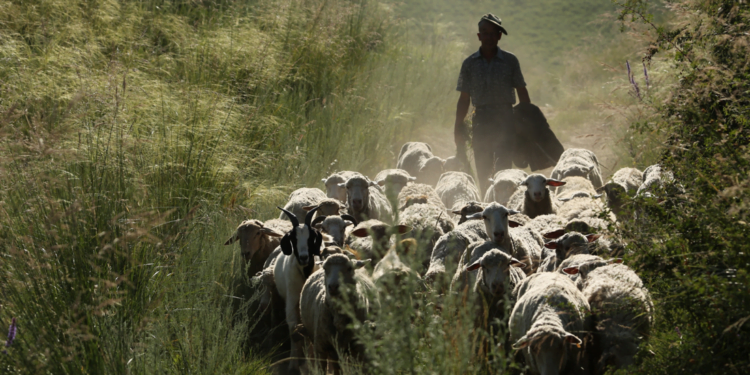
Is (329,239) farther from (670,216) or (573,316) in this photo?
(670,216)

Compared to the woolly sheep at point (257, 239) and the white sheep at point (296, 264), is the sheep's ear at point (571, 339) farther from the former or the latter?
the woolly sheep at point (257, 239)

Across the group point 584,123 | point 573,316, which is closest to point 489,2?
point 584,123

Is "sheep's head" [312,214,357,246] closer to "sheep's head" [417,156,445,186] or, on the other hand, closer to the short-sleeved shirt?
the short-sleeved shirt

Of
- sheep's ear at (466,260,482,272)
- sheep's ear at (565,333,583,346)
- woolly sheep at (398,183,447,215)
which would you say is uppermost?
woolly sheep at (398,183,447,215)

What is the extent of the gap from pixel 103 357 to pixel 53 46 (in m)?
5.67

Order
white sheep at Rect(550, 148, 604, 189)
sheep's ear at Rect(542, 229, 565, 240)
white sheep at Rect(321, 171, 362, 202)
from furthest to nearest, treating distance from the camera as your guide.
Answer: white sheep at Rect(550, 148, 604, 189) < white sheep at Rect(321, 171, 362, 202) < sheep's ear at Rect(542, 229, 565, 240)

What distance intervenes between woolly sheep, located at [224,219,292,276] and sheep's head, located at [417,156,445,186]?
440cm

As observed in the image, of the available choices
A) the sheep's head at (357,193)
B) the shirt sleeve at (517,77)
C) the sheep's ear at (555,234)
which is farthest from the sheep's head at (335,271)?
the shirt sleeve at (517,77)

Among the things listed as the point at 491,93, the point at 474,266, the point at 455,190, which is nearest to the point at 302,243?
the point at 474,266

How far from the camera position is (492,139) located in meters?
10.1

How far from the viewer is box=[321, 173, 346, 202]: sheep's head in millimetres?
8727

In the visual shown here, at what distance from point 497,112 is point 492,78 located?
53cm

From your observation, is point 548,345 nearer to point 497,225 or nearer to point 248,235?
point 497,225

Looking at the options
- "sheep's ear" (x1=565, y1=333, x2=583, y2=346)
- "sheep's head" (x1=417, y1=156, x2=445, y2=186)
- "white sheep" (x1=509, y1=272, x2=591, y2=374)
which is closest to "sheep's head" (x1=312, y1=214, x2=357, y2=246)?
"white sheep" (x1=509, y1=272, x2=591, y2=374)
